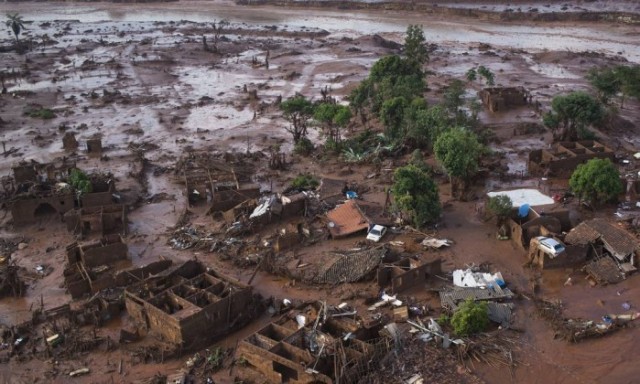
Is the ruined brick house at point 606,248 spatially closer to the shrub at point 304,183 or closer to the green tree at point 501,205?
the green tree at point 501,205

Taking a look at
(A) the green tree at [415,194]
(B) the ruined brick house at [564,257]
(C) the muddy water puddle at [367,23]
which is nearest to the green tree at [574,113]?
(A) the green tree at [415,194]

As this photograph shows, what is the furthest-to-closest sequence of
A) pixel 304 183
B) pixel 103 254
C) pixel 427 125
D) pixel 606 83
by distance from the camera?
pixel 606 83, pixel 427 125, pixel 304 183, pixel 103 254

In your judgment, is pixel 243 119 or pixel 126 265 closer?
pixel 126 265

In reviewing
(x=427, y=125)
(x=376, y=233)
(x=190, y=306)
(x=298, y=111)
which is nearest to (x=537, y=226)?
(x=376, y=233)

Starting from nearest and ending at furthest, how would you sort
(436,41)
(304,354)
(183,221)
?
1. (304,354)
2. (183,221)
3. (436,41)

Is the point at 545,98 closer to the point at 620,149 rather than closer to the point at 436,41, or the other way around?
the point at 620,149

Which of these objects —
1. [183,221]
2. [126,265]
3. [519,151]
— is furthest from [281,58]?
[126,265]

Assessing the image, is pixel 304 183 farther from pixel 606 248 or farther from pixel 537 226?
pixel 606 248
